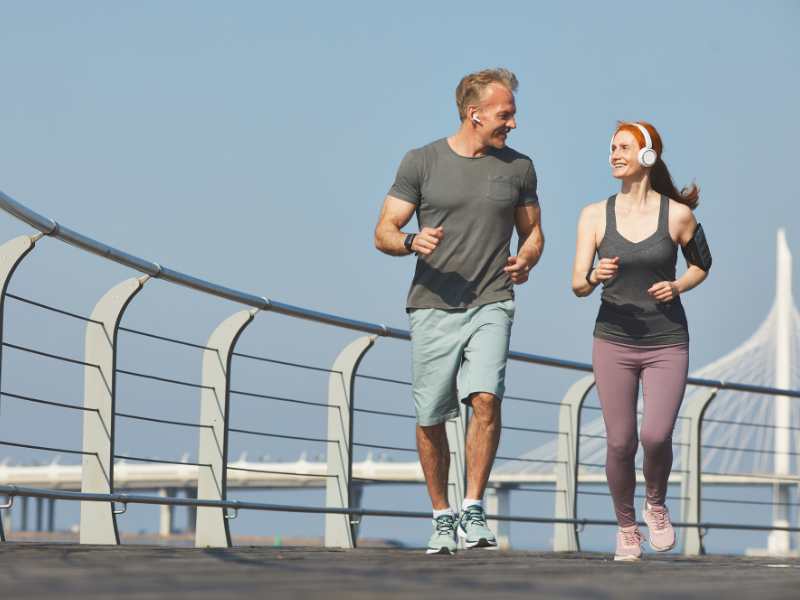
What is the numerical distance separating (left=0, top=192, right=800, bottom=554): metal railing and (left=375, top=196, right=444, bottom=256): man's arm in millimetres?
663

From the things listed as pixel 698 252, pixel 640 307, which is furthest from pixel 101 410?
pixel 698 252

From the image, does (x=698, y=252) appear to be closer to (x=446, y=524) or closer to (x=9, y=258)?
(x=446, y=524)

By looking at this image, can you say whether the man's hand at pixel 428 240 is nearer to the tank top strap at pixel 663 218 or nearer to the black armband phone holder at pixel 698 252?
the tank top strap at pixel 663 218

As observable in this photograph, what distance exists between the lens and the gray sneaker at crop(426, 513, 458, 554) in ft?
15.7

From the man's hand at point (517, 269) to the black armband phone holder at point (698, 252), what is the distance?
0.60m

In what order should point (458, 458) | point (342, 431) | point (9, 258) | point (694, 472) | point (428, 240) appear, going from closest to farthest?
1. point (9, 258)
2. point (428, 240)
3. point (342, 431)
4. point (458, 458)
5. point (694, 472)

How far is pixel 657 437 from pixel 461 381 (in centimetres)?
68

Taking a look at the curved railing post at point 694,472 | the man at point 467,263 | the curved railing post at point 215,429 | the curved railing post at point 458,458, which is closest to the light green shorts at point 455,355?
the man at point 467,263

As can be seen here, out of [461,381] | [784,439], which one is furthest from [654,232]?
[784,439]

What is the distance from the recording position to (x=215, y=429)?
5309 millimetres

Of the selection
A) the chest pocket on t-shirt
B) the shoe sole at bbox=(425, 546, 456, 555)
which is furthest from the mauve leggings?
the shoe sole at bbox=(425, 546, 456, 555)

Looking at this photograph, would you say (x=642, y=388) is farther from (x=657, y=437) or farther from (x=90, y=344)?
(x=90, y=344)

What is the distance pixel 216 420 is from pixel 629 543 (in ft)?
4.59

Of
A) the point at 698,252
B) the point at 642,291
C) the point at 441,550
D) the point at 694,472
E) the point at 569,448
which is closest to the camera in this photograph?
the point at 441,550
